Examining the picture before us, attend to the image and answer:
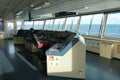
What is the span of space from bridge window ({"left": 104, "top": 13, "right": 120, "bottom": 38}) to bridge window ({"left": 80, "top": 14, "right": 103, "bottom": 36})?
67cm

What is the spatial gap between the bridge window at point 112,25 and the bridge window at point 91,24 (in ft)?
2.21

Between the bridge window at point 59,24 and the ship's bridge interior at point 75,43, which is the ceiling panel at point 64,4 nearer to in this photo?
the ship's bridge interior at point 75,43

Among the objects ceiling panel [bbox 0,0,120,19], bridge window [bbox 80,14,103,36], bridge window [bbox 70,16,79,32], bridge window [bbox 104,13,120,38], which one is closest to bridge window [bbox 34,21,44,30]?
bridge window [bbox 70,16,79,32]

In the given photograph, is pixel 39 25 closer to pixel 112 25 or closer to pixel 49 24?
pixel 49 24

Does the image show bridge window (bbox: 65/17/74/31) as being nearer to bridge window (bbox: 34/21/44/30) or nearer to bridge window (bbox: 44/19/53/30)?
bridge window (bbox: 44/19/53/30)

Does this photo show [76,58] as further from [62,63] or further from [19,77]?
[19,77]

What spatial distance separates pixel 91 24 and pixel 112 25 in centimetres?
192

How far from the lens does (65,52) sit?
4348 millimetres

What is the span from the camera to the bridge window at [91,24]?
922 cm

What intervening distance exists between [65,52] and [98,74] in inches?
52.3

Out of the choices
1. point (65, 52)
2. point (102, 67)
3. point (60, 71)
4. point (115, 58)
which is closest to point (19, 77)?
point (60, 71)

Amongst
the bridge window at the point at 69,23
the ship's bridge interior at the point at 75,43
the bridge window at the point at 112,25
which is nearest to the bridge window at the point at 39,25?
the ship's bridge interior at the point at 75,43

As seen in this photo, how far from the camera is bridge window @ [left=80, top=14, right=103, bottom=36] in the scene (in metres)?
9.22

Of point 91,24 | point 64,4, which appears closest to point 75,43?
point 64,4
